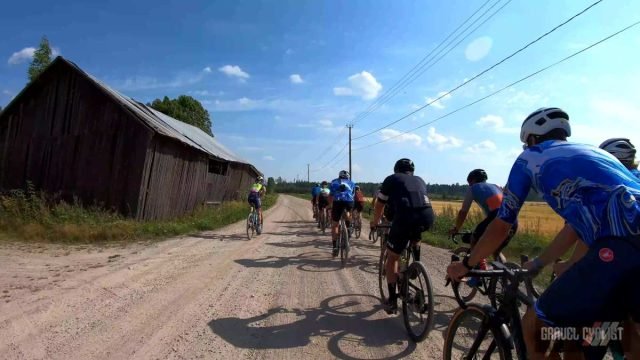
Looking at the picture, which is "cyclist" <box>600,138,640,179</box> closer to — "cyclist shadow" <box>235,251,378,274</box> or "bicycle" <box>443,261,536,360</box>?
"bicycle" <box>443,261,536,360</box>

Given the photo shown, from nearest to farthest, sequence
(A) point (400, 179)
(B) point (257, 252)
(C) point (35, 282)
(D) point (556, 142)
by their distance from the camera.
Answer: (D) point (556, 142), (A) point (400, 179), (C) point (35, 282), (B) point (257, 252)

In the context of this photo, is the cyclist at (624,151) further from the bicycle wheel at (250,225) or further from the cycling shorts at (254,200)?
the cycling shorts at (254,200)

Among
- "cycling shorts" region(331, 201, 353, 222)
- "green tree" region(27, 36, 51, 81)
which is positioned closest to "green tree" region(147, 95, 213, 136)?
"green tree" region(27, 36, 51, 81)

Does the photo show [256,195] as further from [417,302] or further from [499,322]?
[499,322]

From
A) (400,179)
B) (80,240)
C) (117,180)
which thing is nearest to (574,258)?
(400,179)

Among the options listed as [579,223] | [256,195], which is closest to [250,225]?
[256,195]

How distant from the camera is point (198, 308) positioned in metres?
5.52

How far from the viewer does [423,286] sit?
454 cm

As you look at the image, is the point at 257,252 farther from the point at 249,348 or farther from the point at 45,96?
the point at 45,96

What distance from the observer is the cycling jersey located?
5.62 m

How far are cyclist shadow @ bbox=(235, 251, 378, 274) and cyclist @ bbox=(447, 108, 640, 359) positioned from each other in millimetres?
5878

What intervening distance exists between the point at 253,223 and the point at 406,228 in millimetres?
9054

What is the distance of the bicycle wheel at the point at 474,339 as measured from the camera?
8.51ft

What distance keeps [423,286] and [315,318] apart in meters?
1.52
